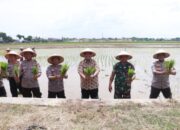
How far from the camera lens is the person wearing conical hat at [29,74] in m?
6.63

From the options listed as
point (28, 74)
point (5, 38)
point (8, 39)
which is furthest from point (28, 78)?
point (8, 39)

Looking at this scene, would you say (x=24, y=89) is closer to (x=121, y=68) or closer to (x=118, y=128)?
A: (x=121, y=68)

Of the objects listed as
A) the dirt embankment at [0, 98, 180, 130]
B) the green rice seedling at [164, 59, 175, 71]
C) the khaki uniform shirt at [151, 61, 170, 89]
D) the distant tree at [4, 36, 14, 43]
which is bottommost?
the distant tree at [4, 36, 14, 43]

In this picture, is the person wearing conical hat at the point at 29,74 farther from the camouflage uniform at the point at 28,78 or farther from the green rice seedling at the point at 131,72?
the green rice seedling at the point at 131,72

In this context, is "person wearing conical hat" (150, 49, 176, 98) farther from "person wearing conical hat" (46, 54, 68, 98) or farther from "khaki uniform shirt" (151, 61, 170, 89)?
"person wearing conical hat" (46, 54, 68, 98)

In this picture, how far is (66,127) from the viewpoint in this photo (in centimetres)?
441

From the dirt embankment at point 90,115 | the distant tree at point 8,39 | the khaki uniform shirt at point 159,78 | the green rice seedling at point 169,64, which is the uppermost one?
the green rice seedling at point 169,64

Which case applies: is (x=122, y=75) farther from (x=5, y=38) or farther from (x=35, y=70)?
(x=5, y=38)

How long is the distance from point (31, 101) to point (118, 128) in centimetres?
170

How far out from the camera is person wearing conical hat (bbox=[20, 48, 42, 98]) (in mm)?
6628

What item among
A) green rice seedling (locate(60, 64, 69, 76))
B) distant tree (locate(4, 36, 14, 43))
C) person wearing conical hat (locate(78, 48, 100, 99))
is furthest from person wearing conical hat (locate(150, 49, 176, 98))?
distant tree (locate(4, 36, 14, 43))

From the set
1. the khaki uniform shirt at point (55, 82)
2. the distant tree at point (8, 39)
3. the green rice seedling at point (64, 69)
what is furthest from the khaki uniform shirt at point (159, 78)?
the distant tree at point (8, 39)

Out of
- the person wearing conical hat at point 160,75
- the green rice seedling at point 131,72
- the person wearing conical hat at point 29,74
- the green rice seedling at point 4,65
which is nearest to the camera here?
the green rice seedling at point 131,72

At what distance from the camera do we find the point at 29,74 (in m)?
6.65
